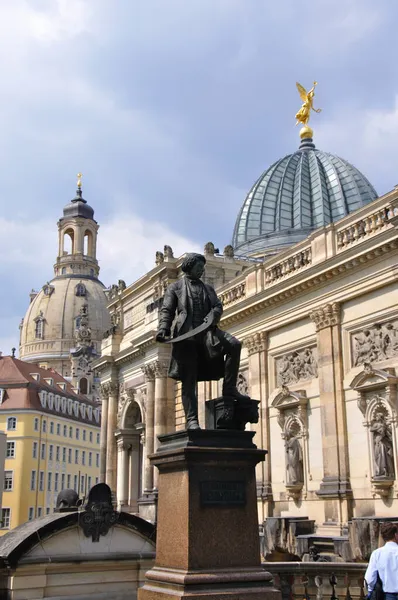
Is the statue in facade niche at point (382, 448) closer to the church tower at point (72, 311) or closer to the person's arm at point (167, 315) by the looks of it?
the person's arm at point (167, 315)

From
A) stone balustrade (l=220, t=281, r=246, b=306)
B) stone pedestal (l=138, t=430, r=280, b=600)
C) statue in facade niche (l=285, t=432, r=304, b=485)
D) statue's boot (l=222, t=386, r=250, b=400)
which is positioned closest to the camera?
stone pedestal (l=138, t=430, r=280, b=600)

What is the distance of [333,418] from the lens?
24.5 m

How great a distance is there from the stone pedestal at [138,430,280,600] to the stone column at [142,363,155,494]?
27.4 meters

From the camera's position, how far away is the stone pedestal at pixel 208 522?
318 inches

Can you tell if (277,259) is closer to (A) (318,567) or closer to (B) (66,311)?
(A) (318,567)

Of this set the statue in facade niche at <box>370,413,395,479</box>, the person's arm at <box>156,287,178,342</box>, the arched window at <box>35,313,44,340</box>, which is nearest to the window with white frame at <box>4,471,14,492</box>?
the statue in facade niche at <box>370,413,395,479</box>

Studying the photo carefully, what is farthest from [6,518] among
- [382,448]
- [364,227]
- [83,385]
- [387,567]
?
[387,567]

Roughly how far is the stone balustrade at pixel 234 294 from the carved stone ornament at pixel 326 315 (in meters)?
5.66

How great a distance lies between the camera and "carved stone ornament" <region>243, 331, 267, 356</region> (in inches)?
1161

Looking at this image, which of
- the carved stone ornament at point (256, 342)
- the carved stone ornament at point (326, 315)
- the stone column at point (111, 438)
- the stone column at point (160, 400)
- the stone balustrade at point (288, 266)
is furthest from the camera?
the stone column at point (111, 438)

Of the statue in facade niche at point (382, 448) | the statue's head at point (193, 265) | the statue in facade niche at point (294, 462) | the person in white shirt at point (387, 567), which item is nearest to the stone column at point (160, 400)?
the statue in facade niche at point (294, 462)

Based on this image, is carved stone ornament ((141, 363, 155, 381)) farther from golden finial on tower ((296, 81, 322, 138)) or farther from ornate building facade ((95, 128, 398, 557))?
golden finial on tower ((296, 81, 322, 138))

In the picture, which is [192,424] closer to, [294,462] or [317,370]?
[317,370]

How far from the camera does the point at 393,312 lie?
23.0m
